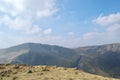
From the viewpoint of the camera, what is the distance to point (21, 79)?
27.5 metres

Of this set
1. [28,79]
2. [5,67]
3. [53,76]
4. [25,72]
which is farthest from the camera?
[5,67]

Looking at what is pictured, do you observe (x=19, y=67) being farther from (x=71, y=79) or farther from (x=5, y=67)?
(x=71, y=79)

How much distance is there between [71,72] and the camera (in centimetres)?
3272

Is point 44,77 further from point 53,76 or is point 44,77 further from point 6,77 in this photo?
point 6,77

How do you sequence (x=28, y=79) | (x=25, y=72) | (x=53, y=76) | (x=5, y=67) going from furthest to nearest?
(x=5, y=67) → (x=25, y=72) → (x=53, y=76) → (x=28, y=79)

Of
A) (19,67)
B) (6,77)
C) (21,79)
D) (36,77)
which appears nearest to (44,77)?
(36,77)

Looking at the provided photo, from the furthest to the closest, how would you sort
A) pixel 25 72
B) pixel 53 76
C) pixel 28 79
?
pixel 25 72
pixel 53 76
pixel 28 79

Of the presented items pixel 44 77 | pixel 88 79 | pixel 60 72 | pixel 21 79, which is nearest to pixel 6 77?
pixel 21 79

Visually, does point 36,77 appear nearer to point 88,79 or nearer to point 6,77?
point 6,77

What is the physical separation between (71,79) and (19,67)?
10064 mm

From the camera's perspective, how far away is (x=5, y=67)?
34250mm

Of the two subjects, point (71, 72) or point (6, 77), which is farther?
point (71, 72)

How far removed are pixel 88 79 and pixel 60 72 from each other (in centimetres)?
516

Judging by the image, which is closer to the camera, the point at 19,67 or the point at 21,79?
the point at 21,79
